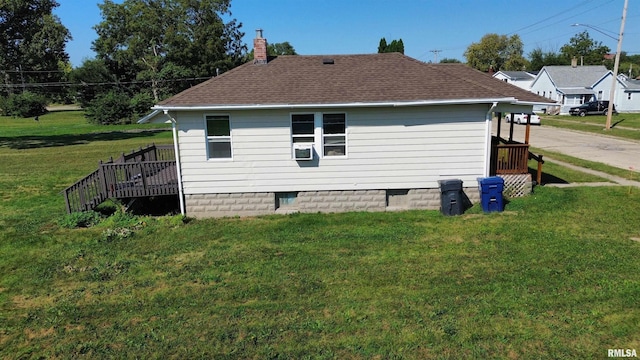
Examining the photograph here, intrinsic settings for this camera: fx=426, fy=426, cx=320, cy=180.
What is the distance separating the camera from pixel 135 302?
699cm

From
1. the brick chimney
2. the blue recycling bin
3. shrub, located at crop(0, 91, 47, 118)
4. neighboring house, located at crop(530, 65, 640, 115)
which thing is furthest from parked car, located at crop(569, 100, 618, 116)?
shrub, located at crop(0, 91, 47, 118)

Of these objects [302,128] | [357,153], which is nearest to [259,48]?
[302,128]

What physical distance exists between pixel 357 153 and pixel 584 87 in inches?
1932

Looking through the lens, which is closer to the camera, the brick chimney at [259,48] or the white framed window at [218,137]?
the white framed window at [218,137]

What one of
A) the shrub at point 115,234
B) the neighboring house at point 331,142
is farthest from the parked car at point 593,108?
the shrub at point 115,234

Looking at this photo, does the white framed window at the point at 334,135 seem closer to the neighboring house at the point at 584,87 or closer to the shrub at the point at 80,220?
the shrub at the point at 80,220

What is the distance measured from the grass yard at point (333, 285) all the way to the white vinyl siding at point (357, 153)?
1023 mm

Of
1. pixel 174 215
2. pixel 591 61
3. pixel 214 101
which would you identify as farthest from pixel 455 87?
pixel 591 61

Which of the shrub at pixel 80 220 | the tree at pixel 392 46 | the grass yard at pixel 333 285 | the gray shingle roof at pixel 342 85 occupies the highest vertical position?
the tree at pixel 392 46

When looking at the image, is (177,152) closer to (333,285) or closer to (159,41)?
(333,285)

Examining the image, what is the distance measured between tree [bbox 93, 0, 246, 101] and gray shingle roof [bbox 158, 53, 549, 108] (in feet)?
156

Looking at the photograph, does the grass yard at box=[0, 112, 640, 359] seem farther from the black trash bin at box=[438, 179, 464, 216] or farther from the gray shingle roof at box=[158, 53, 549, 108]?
the gray shingle roof at box=[158, 53, 549, 108]

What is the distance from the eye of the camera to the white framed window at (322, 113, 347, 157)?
11500mm

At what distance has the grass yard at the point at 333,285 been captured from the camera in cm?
565
